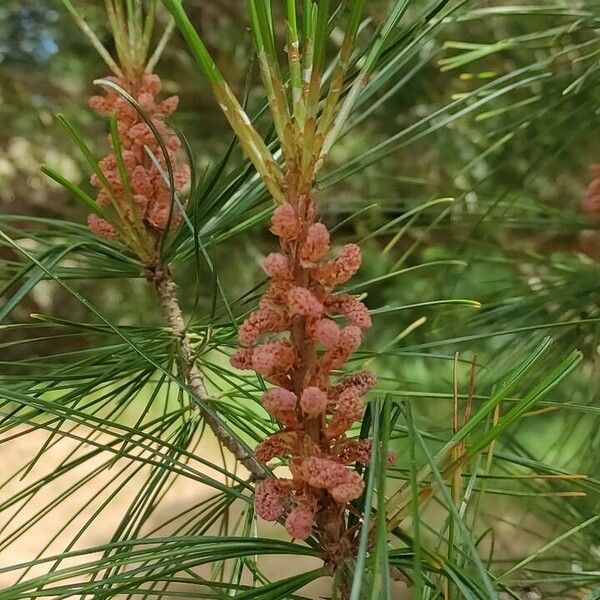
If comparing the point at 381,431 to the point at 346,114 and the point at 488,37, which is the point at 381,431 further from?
the point at 488,37

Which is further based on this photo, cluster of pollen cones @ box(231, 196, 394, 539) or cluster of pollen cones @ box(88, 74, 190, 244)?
cluster of pollen cones @ box(88, 74, 190, 244)

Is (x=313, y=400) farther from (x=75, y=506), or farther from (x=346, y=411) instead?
(x=75, y=506)

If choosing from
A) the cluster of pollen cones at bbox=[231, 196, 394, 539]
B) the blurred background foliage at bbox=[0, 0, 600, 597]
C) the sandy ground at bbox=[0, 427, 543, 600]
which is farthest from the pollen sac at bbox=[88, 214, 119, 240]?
the sandy ground at bbox=[0, 427, 543, 600]

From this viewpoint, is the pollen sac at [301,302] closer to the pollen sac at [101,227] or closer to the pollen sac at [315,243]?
the pollen sac at [315,243]

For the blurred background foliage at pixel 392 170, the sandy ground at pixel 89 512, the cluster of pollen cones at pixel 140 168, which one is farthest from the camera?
the sandy ground at pixel 89 512

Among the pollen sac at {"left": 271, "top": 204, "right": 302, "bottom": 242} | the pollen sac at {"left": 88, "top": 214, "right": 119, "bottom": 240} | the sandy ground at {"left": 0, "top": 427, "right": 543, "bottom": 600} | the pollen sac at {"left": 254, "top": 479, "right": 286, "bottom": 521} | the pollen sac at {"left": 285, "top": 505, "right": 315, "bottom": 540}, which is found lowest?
the pollen sac at {"left": 285, "top": 505, "right": 315, "bottom": 540}

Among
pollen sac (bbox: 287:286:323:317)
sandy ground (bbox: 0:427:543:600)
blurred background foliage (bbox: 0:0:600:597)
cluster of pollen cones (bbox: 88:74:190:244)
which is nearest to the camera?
pollen sac (bbox: 287:286:323:317)

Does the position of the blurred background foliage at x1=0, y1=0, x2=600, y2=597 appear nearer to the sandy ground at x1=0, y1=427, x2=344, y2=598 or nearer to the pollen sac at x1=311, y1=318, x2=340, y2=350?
the sandy ground at x1=0, y1=427, x2=344, y2=598

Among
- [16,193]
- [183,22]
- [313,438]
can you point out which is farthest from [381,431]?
[16,193]

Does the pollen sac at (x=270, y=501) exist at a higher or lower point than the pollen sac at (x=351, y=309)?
lower

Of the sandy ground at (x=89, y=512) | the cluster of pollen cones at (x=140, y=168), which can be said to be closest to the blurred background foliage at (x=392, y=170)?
the sandy ground at (x=89, y=512)

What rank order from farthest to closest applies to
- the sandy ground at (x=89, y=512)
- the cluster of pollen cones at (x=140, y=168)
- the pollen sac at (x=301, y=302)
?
the sandy ground at (x=89, y=512) → the cluster of pollen cones at (x=140, y=168) → the pollen sac at (x=301, y=302)
